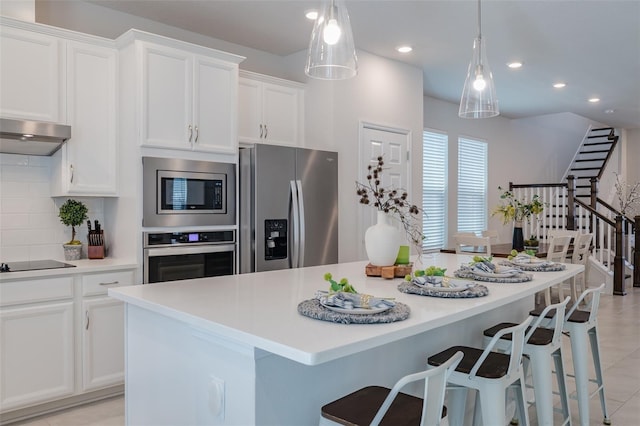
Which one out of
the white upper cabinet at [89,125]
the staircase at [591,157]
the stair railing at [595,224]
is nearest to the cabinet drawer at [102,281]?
the white upper cabinet at [89,125]

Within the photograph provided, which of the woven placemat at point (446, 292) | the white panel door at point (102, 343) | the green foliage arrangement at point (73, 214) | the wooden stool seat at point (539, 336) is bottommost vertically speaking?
the white panel door at point (102, 343)

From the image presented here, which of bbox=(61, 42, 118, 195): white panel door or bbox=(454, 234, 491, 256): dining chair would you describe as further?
bbox=(454, 234, 491, 256): dining chair

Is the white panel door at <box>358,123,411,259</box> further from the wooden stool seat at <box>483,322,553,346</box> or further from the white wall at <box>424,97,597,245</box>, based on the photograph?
the wooden stool seat at <box>483,322,553,346</box>

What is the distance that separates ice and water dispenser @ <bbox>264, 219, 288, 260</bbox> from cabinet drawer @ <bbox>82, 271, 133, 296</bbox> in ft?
3.55

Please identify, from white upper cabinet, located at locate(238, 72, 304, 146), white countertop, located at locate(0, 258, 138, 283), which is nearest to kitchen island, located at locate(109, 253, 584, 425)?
white countertop, located at locate(0, 258, 138, 283)

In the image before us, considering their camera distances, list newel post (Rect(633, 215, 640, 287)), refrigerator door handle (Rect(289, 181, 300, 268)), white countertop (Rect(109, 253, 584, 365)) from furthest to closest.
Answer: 1. newel post (Rect(633, 215, 640, 287))
2. refrigerator door handle (Rect(289, 181, 300, 268))
3. white countertop (Rect(109, 253, 584, 365))

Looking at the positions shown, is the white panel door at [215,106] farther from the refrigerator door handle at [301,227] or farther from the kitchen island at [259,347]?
the kitchen island at [259,347]

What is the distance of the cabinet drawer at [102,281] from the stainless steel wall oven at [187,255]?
124 mm

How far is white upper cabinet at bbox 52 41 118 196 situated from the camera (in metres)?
3.35

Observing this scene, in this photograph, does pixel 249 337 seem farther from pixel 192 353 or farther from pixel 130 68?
pixel 130 68

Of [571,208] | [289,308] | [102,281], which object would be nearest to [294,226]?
[102,281]

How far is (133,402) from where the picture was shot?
2119mm

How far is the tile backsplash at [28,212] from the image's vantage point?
3.38 m

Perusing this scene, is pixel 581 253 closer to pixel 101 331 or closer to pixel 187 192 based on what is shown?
pixel 187 192
